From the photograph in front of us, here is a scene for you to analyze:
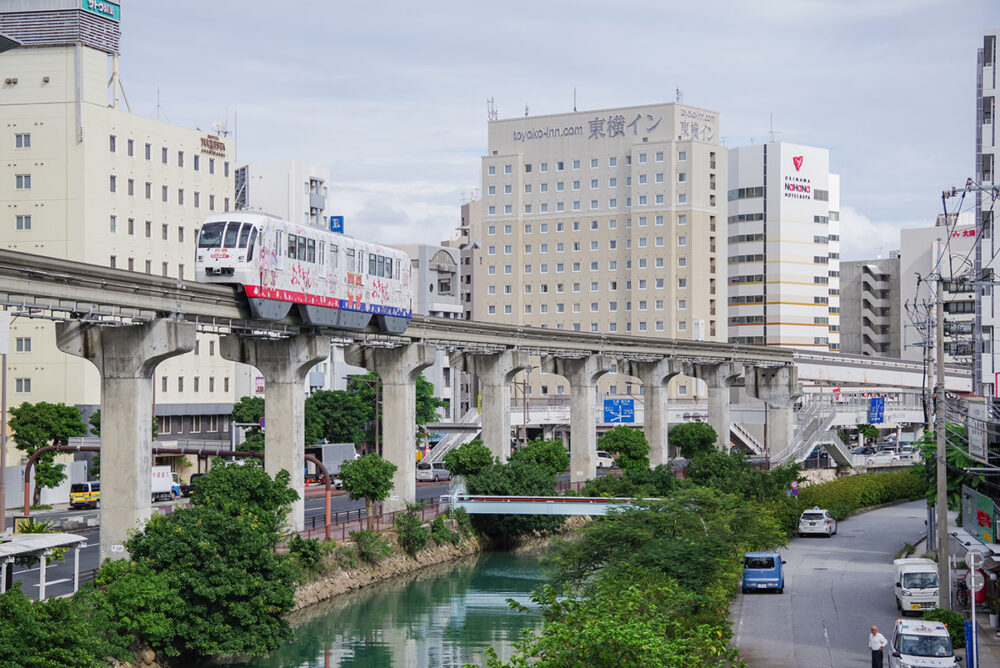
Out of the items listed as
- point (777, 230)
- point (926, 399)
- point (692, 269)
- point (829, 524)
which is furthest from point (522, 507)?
point (777, 230)

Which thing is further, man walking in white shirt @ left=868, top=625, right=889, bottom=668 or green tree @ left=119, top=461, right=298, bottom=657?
green tree @ left=119, top=461, right=298, bottom=657

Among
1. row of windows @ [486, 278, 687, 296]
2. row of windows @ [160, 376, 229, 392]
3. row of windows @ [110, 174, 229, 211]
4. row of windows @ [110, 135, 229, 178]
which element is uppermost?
row of windows @ [110, 135, 229, 178]

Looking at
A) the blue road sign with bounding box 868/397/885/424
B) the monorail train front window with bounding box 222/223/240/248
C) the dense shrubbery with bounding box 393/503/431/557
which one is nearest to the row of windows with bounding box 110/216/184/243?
the dense shrubbery with bounding box 393/503/431/557

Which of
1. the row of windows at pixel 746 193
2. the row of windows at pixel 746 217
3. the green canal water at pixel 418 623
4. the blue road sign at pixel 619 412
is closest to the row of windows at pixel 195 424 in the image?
the blue road sign at pixel 619 412

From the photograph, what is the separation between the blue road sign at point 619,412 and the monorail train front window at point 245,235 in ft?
210

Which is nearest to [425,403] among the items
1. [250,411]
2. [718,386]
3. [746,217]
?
[250,411]

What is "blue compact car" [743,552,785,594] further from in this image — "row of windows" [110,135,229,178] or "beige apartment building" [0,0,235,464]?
"row of windows" [110,135,229,178]

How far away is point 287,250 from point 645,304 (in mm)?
107737

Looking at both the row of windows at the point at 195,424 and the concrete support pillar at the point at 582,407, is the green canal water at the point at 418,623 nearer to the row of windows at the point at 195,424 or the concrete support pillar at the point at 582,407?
the concrete support pillar at the point at 582,407

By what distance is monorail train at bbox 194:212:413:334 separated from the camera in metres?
57.2

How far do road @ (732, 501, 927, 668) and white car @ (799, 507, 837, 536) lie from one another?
1.64 ft

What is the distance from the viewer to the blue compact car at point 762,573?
55.4 metres

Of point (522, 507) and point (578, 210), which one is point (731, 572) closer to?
point (522, 507)

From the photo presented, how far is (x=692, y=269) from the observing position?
16212cm
